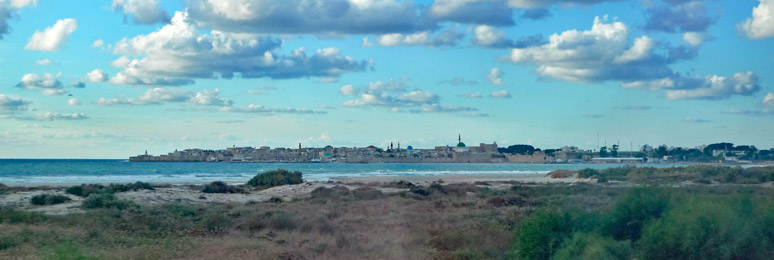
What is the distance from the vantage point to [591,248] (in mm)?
12234

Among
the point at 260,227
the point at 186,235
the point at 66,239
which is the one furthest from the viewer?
the point at 260,227

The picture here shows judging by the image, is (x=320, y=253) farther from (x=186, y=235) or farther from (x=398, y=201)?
(x=398, y=201)

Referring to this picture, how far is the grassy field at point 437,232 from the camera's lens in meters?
12.5

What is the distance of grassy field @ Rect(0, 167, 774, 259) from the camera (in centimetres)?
1252

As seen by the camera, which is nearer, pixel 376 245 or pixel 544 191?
pixel 376 245

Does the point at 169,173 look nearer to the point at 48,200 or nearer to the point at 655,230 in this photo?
the point at 48,200

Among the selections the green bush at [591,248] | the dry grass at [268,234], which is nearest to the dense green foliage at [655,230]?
the green bush at [591,248]

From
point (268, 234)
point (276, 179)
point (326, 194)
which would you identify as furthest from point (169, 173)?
point (268, 234)

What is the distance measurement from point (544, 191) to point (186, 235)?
2209 cm

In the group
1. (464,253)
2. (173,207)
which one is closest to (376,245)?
(464,253)

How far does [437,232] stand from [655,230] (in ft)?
22.7

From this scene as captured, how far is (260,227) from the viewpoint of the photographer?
21.0 m

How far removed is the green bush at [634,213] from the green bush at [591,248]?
1.09 metres

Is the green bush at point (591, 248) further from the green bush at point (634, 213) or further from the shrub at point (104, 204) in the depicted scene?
the shrub at point (104, 204)
